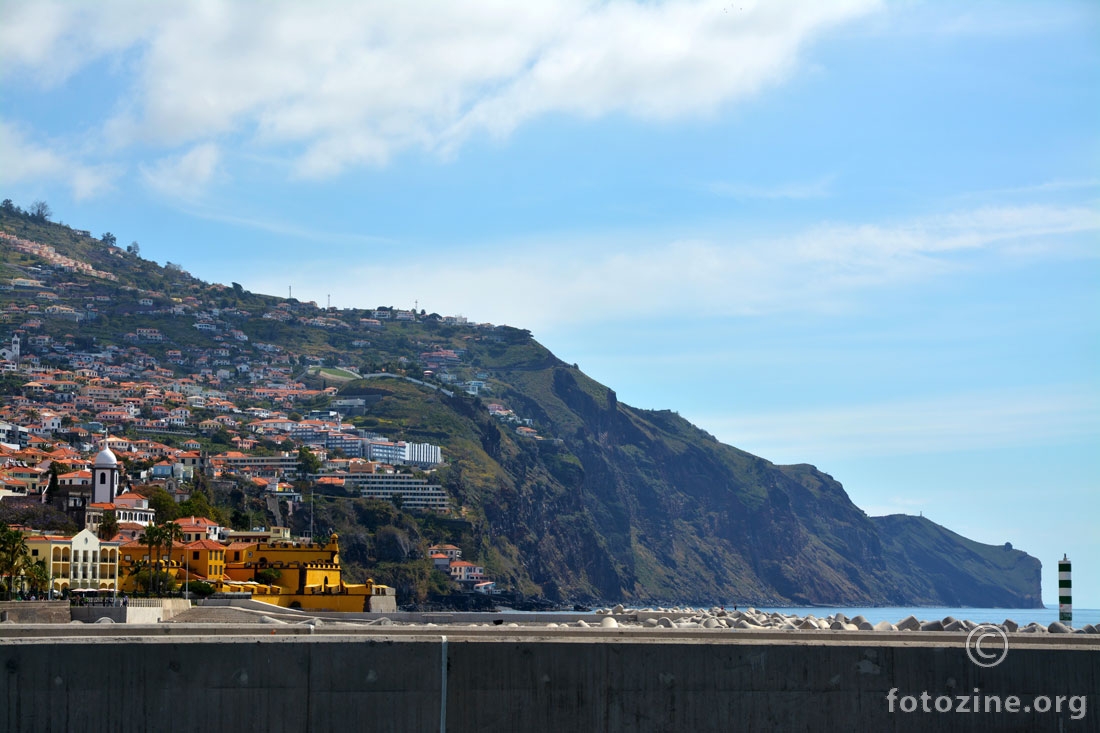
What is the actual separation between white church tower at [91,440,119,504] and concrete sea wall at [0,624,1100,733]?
87.7 meters

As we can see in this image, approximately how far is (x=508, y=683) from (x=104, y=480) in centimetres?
9173

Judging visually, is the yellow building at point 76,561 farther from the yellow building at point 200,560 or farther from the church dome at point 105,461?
the church dome at point 105,461

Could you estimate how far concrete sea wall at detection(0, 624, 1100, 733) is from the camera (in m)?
15.4

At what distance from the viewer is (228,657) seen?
1560cm

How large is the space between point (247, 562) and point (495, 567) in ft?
390

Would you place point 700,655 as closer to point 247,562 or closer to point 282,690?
point 282,690

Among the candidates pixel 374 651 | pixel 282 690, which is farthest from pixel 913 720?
pixel 282 690

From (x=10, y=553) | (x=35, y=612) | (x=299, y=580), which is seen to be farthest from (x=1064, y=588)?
(x=299, y=580)

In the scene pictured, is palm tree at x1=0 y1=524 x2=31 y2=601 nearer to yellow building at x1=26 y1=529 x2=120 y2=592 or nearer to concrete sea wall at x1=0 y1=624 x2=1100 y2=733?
yellow building at x1=26 y1=529 x2=120 y2=592

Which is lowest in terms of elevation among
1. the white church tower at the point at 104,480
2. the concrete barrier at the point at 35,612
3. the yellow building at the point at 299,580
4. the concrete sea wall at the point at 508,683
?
the yellow building at the point at 299,580

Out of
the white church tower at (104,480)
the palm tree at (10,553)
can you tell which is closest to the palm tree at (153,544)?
the palm tree at (10,553)

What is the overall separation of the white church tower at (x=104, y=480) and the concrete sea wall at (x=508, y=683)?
87.7m

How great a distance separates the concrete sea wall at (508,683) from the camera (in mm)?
A: 15430

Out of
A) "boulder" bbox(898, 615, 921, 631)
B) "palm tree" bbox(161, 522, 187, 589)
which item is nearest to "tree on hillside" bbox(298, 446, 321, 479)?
"palm tree" bbox(161, 522, 187, 589)
